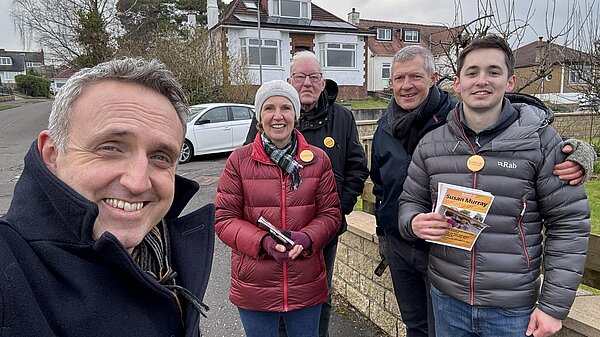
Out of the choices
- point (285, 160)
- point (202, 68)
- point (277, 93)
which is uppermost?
point (202, 68)

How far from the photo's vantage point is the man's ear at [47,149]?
121 centimetres

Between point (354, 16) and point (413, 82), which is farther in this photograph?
point (354, 16)

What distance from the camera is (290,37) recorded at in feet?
88.5

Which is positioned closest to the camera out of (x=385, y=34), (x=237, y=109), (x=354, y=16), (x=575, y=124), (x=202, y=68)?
(x=237, y=109)

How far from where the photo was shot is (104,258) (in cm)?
113

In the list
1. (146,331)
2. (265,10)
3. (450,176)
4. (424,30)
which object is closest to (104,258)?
(146,331)

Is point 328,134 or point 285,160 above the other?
point 328,134

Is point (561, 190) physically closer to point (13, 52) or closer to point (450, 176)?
point (450, 176)

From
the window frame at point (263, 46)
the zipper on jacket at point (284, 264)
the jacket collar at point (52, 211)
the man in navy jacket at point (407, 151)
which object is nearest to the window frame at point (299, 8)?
the window frame at point (263, 46)

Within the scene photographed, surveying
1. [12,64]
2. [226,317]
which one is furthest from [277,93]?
[12,64]

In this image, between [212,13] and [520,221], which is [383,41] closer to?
[212,13]

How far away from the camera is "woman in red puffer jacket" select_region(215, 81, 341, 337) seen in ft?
8.06

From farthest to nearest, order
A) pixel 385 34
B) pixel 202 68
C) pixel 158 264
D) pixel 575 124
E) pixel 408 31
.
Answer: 1. pixel 408 31
2. pixel 385 34
3. pixel 202 68
4. pixel 575 124
5. pixel 158 264

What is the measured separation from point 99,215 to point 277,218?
1379mm
